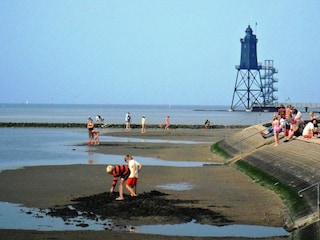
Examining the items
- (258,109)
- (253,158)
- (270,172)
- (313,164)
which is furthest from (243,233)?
(258,109)

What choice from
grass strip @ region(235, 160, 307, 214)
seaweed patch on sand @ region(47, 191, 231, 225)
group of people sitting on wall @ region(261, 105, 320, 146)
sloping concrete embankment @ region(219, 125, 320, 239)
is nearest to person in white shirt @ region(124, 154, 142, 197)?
seaweed patch on sand @ region(47, 191, 231, 225)

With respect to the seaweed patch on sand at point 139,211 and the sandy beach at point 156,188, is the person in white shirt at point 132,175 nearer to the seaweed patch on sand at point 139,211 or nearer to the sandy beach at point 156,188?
the seaweed patch on sand at point 139,211

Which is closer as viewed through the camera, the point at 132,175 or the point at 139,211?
the point at 139,211

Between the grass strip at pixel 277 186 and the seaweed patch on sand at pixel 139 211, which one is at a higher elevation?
the grass strip at pixel 277 186

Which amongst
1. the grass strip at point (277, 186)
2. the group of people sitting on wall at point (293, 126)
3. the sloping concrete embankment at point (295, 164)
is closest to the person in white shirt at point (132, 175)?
the grass strip at point (277, 186)

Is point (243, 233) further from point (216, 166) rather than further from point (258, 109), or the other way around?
point (258, 109)

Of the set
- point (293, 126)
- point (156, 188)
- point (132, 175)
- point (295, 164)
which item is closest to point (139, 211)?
point (132, 175)

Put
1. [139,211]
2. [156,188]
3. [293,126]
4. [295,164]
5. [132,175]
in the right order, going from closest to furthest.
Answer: [139,211]
[132,175]
[156,188]
[295,164]
[293,126]

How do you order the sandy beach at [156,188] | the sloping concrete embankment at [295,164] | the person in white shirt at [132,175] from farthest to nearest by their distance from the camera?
the person in white shirt at [132,175] < the sandy beach at [156,188] < the sloping concrete embankment at [295,164]

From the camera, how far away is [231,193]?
73.8 ft

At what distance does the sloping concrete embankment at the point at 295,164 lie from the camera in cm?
1612

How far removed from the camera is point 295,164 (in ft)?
79.9

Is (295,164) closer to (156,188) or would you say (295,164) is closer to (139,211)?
(156,188)

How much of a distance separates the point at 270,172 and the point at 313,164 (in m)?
3.51
